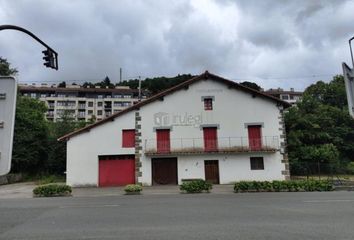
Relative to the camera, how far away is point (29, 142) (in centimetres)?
3775

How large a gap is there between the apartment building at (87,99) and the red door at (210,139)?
7426 centimetres

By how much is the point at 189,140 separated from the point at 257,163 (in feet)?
19.1

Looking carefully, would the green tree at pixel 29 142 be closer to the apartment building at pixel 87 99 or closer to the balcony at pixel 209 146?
the balcony at pixel 209 146

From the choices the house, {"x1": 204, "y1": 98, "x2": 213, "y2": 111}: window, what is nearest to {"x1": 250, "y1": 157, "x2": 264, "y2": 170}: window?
the house

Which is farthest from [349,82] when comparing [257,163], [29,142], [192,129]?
[29,142]

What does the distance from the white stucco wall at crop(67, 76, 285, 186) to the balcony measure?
351 millimetres

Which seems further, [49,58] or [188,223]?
[49,58]

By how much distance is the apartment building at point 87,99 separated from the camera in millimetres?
99375

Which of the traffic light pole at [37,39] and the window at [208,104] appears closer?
the traffic light pole at [37,39]

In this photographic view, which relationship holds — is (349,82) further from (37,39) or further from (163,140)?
(163,140)

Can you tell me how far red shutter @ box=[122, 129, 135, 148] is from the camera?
1066 inches

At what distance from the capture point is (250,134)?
26.7m

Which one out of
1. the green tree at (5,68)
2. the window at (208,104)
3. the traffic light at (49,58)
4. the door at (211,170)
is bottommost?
the door at (211,170)

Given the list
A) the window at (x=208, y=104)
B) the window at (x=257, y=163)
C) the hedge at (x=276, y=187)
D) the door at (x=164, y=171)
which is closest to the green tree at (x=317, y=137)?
the window at (x=257, y=163)
